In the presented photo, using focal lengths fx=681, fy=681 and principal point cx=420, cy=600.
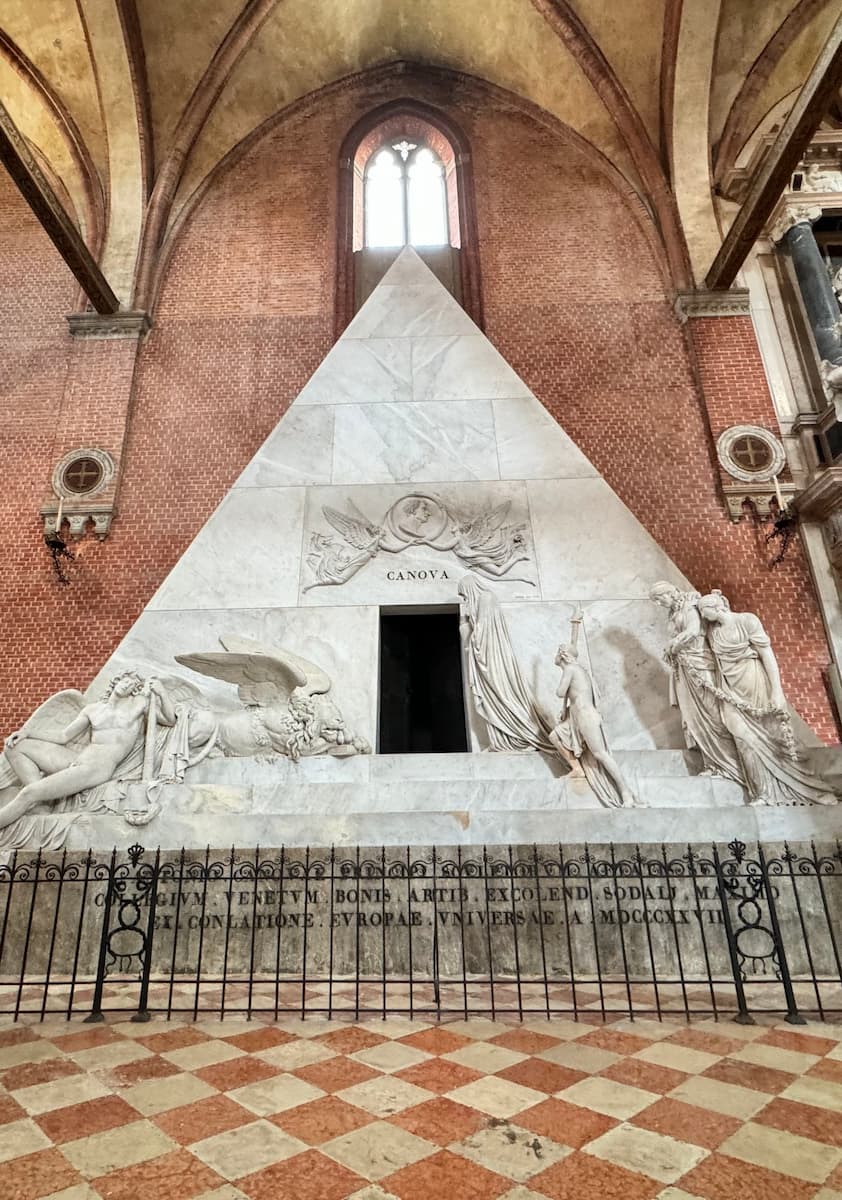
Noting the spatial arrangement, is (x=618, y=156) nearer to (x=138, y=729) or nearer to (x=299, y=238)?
(x=299, y=238)

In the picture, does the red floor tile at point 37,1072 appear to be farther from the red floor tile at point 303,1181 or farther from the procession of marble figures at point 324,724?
the procession of marble figures at point 324,724

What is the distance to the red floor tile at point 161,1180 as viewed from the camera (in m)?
1.85

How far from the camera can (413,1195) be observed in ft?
6.06

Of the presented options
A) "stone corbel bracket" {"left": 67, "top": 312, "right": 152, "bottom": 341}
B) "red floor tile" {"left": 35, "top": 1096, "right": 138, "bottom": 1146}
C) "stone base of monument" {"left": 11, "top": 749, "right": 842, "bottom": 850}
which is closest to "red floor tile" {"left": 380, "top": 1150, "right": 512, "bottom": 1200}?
"red floor tile" {"left": 35, "top": 1096, "right": 138, "bottom": 1146}

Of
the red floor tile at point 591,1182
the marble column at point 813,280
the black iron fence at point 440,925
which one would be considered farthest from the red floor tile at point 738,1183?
the marble column at point 813,280

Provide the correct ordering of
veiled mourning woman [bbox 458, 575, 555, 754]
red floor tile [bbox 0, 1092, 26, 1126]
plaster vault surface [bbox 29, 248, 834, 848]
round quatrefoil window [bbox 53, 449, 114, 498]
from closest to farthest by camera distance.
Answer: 1. red floor tile [bbox 0, 1092, 26, 1126]
2. plaster vault surface [bbox 29, 248, 834, 848]
3. veiled mourning woman [bbox 458, 575, 555, 754]
4. round quatrefoil window [bbox 53, 449, 114, 498]

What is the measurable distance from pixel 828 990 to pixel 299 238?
11650 millimetres

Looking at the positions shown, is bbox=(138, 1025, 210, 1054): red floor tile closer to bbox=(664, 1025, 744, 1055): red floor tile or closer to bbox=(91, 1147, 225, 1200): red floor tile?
bbox=(91, 1147, 225, 1200): red floor tile

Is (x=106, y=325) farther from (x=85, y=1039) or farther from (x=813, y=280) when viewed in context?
(x=813, y=280)

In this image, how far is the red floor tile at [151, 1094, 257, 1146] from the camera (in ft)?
7.25

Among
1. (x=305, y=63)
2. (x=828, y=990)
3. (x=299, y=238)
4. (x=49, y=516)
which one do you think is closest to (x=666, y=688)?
(x=828, y=990)

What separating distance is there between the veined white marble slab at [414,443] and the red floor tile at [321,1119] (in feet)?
20.2

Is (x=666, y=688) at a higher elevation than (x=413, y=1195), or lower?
higher

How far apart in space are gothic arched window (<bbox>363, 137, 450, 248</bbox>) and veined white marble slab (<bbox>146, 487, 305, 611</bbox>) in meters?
6.17
